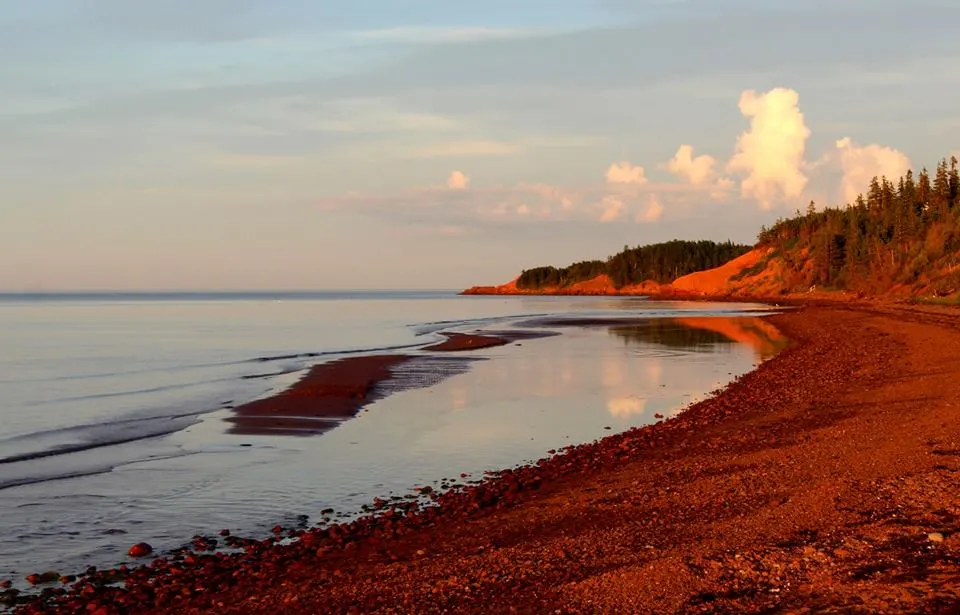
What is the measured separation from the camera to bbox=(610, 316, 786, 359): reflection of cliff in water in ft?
178

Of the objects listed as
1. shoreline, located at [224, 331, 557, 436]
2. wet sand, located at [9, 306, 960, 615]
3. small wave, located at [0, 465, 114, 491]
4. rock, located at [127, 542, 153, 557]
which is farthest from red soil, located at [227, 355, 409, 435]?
rock, located at [127, 542, 153, 557]

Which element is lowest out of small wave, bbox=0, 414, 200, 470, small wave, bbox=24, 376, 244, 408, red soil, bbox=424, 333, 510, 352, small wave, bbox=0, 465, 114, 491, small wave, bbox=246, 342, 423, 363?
small wave, bbox=0, 414, 200, 470

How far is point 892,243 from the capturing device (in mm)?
142875

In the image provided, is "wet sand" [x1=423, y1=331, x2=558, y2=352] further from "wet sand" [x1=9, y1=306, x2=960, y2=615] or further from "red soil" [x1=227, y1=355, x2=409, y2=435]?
"wet sand" [x1=9, y1=306, x2=960, y2=615]

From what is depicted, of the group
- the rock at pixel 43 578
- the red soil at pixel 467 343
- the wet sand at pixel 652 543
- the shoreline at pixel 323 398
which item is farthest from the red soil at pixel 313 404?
the red soil at pixel 467 343

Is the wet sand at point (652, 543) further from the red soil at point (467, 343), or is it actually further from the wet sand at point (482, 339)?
the wet sand at point (482, 339)

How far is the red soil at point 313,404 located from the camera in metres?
25.8

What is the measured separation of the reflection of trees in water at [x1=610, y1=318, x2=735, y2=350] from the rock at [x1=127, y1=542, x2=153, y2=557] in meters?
44.3

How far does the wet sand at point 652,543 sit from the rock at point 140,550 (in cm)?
76

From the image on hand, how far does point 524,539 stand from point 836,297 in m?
145

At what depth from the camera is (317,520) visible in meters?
14.9

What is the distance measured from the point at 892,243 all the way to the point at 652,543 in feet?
493

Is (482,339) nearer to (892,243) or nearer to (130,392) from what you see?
(130,392)

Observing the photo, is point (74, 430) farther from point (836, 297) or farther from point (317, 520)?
point (836, 297)
